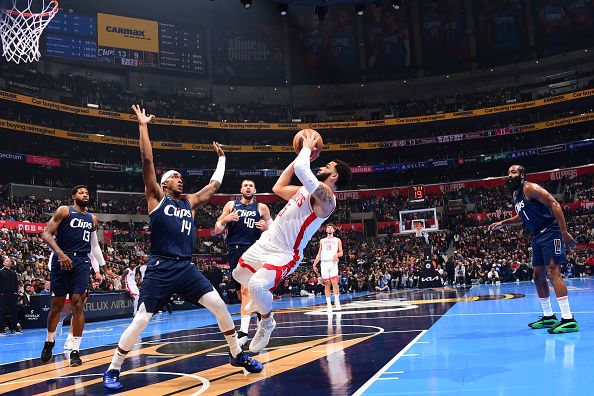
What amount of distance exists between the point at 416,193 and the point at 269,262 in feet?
133

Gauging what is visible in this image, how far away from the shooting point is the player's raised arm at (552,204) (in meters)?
7.72

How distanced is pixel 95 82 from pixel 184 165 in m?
9.38

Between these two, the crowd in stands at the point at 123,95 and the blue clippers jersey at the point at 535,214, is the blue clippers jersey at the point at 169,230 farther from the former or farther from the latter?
the crowd in stands at the point at 123,95

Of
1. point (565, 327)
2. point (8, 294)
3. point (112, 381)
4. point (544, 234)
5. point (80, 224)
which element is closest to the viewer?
point (112, 381)

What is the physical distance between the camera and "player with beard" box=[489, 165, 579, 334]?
789 centimetres

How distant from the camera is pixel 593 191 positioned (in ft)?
135

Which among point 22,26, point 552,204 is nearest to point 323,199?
point 552,204

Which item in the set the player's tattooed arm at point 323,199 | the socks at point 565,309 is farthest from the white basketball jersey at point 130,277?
the player's tattooed arm at point 323,199

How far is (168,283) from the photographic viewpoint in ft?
18.6

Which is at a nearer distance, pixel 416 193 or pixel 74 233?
pixel 74 233

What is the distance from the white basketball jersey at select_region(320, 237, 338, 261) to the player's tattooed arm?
9.71 m

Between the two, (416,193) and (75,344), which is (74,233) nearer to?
(75,344)

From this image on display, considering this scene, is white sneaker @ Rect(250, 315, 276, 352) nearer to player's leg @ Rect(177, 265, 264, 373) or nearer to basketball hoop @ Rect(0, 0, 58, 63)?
player's leg @ Rect(177, 265, 264, 373)

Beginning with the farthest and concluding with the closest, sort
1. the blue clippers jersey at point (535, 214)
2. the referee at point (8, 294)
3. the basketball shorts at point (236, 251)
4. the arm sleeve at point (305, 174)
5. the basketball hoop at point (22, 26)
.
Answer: the basketball hoop at point (22, 26), the referee at point (8, 294), the basketball shorts at point (236, 251), the blue clippers jersey at point (535, 214), the arm sleeve at point (305, 174)
